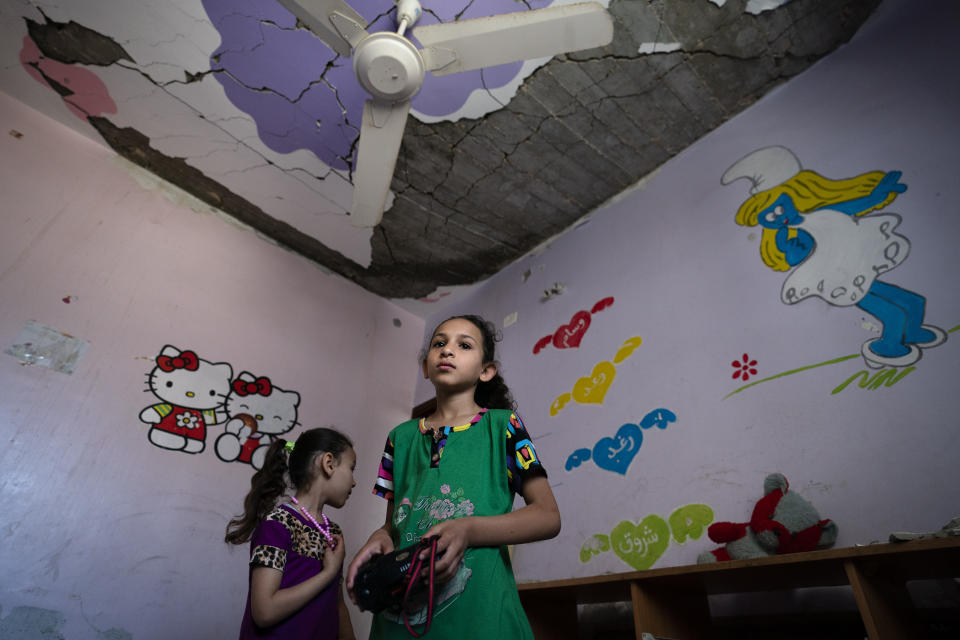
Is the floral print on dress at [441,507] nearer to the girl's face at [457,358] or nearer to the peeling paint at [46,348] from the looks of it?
the girl's face at [457,358]

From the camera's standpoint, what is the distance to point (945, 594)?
127 cm

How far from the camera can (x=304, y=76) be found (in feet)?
8.11

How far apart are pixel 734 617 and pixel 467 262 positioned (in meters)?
2.58

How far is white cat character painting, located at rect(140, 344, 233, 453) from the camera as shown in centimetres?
263

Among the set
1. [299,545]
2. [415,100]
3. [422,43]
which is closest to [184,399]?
[299,545]

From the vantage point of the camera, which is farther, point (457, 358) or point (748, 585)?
point (748, 585)

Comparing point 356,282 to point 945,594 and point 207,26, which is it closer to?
point 207,26

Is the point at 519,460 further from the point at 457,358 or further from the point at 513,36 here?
the point at 513,36

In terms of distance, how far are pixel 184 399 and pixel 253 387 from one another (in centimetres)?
38

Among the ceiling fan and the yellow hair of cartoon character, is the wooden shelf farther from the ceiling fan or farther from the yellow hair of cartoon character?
the ceiling fan

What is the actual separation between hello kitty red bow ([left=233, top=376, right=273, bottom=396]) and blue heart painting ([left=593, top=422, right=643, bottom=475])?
1.97 metres

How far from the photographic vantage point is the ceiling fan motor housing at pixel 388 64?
157 cm

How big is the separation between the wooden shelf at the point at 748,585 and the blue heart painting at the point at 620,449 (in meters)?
0.53

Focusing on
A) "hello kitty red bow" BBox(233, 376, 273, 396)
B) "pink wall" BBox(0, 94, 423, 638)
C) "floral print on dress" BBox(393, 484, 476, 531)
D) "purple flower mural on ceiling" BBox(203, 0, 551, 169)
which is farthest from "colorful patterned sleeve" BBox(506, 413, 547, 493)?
"hello kitty red bow" BBox(233, 376, 273, 396)
